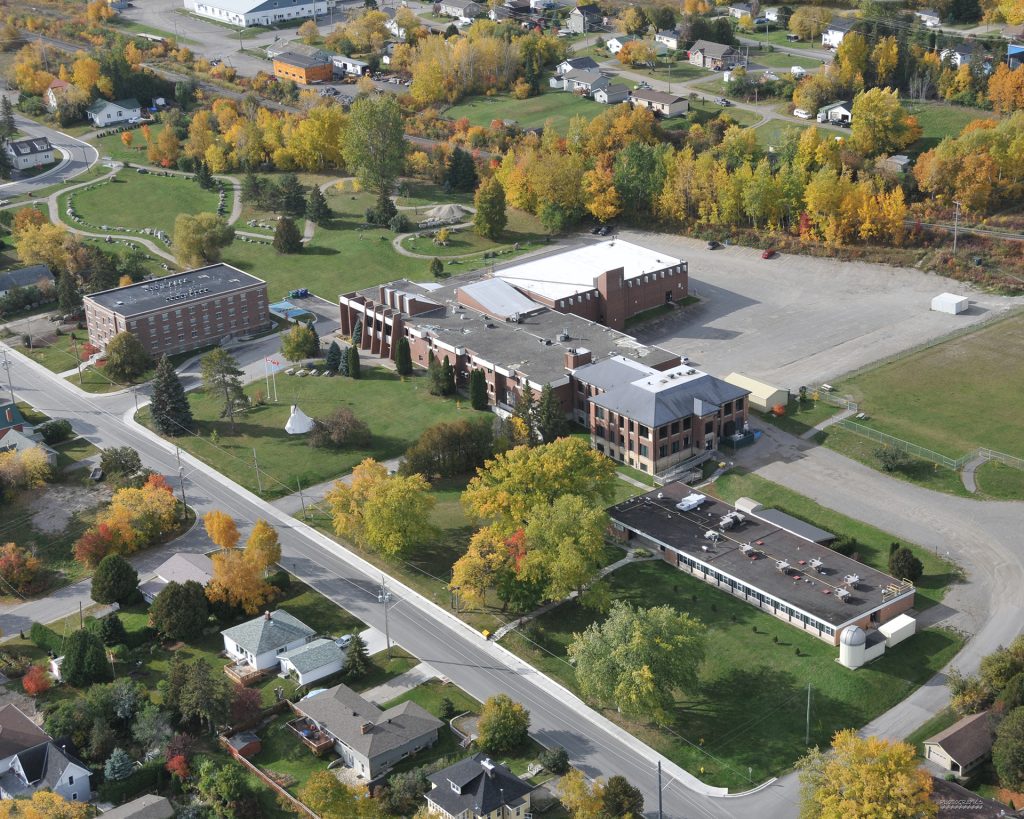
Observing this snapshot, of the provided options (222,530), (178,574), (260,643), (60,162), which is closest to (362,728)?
(260,643)

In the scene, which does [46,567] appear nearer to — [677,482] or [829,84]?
[677,482]

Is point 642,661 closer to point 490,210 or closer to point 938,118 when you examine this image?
point 490,210

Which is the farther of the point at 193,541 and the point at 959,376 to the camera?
the point at 959,376

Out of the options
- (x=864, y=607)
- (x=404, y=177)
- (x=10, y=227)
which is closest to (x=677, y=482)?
(x=864, y=607)

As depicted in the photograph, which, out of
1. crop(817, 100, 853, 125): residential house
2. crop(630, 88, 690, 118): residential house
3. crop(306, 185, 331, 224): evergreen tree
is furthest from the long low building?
crop(630, 88, 690, 118): residential house

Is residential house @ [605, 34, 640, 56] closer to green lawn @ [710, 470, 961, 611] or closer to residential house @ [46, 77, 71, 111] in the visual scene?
residential house @ [46, 77, 71, 111]

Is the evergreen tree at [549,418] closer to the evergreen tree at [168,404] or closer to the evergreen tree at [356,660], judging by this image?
the evergreen tree at [356,660]
